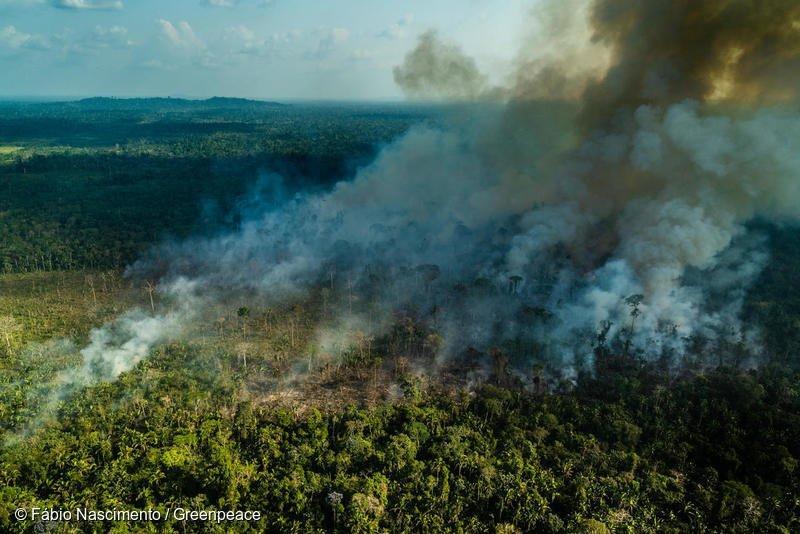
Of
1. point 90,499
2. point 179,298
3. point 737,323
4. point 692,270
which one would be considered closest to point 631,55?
point 692,270

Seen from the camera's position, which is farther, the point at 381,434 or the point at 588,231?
the point at 588,231

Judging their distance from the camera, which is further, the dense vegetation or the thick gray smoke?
the thick gray smoke

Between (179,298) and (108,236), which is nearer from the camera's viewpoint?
(179,298)

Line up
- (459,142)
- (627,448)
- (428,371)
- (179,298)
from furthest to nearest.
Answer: (459,142)
(179,298)
(428,371)
(627,448)

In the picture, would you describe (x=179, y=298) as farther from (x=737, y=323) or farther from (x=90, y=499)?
(x=737, y=323)

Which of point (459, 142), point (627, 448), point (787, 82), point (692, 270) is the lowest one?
point (627, 448)

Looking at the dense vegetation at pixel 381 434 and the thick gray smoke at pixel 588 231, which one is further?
the thick gray smoke at pixel 588 231

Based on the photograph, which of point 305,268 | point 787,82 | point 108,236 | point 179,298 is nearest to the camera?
point 787,82

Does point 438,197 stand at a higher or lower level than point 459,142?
lower
